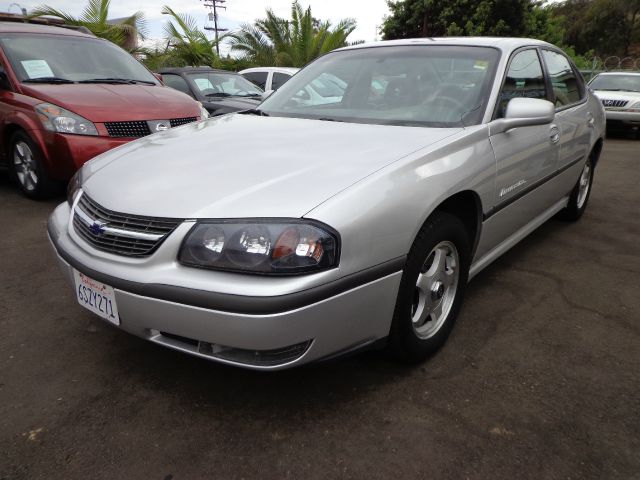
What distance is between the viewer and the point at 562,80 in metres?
3.71

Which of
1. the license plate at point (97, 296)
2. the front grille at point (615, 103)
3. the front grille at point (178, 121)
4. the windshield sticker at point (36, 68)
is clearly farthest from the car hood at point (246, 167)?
the front grille at point (615, 103)

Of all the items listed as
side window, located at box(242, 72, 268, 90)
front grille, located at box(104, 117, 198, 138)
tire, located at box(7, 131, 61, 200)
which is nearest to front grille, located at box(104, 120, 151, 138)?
front grille, located at box(104, 117, 198, 138)

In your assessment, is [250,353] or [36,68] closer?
[250,353]

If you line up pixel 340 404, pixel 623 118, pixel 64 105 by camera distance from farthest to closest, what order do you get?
pixel 623 118
pixel 64 105
pixel 340 404

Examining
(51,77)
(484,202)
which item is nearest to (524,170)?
(484,202)

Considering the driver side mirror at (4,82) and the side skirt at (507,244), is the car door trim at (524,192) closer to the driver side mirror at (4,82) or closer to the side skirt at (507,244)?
the side skirt at (507,244)

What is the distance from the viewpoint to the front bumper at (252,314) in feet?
5.45

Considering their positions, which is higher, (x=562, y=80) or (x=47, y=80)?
(x=562, y=80)

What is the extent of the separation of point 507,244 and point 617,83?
10796 millimetres

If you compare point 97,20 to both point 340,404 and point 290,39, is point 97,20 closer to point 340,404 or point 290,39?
point 290,39

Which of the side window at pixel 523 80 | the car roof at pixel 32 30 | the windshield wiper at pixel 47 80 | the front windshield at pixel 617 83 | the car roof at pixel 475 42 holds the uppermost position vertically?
the car roof at pixel 32 30

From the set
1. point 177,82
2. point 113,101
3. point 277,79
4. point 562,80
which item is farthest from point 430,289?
point 277,79

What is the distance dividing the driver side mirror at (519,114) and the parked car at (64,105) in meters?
3.29

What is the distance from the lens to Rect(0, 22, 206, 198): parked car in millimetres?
4496
